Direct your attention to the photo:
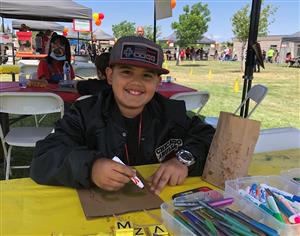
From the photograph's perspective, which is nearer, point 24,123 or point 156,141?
point 156,141

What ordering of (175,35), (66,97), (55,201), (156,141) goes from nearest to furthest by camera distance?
(55,201) → (156,141) → (66,97) → (175,35)

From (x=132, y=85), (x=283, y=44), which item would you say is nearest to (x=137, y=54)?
(x=132, y=85)

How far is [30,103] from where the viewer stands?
2580 mm

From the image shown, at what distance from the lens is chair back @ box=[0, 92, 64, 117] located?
2525mm

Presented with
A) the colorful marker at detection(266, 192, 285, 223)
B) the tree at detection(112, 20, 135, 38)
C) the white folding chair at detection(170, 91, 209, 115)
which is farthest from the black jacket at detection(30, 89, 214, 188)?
the tree at detection(112, 20, 135, 38)

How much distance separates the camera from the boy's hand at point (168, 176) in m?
1.02

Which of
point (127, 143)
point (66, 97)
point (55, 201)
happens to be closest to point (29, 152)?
point (66, 97)

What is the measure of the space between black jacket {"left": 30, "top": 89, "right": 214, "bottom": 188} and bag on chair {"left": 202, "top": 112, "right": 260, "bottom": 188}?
0.13m

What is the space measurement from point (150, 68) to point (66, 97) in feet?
5.89

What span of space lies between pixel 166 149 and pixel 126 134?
0.19 meters

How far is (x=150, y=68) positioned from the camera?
4.18 ft

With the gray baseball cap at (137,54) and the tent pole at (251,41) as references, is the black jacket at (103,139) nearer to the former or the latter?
the gray baseball cap at (137,54)

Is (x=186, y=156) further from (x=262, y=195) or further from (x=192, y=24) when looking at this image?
(x=192, y=24)

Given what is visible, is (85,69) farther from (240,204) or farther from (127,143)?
(240,204)
